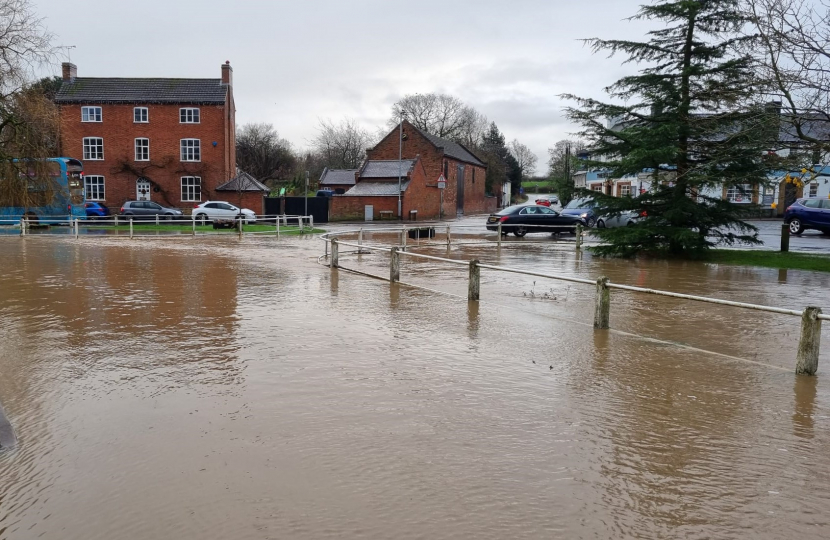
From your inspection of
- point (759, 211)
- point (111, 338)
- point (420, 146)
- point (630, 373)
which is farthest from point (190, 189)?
point (630, 373)

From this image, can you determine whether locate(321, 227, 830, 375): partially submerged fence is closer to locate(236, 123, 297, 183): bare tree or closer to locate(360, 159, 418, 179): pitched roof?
locate(360, 159, 418, 179): pitched roof

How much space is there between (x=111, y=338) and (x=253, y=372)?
266 centimetres

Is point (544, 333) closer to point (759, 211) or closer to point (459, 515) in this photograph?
point (459, 515)

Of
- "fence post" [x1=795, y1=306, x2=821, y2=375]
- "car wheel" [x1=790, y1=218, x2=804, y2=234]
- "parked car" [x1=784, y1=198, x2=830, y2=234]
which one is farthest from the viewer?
"car wheel" [x1=790, y1=218, x2=804, y2=234]

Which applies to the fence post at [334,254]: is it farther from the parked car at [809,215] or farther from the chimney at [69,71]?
the chimney at [69,71]

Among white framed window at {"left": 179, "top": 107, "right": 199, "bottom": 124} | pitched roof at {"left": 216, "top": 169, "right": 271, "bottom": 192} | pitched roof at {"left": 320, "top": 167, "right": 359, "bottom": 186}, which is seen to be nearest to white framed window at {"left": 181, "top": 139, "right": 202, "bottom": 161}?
white framed window at {"left": 179, "top": 107, "right": 199, "bottom": 124}

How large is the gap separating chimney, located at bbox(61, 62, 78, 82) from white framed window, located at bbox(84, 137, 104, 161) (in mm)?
4859

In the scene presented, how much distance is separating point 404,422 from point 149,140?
49319mm

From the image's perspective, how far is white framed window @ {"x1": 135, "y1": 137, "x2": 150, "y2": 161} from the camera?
49028 millimetres

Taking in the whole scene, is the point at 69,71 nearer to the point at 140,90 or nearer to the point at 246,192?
the point at 140,90

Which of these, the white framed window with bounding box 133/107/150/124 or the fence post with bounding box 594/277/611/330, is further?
the white framed window with bounding box 133/107/150/124

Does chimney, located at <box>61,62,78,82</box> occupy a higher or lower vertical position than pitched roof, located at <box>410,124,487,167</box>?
higher

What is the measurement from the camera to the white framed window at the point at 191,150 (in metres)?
49.1

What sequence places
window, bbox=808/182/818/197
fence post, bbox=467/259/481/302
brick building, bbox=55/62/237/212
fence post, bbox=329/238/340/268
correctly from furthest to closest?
window, bbox=808/182/818/197 < brick building, bbox=55/62/237/212 < fence post, bbox=329/238/340/268 < fence post, bbox=467/259/481/302
